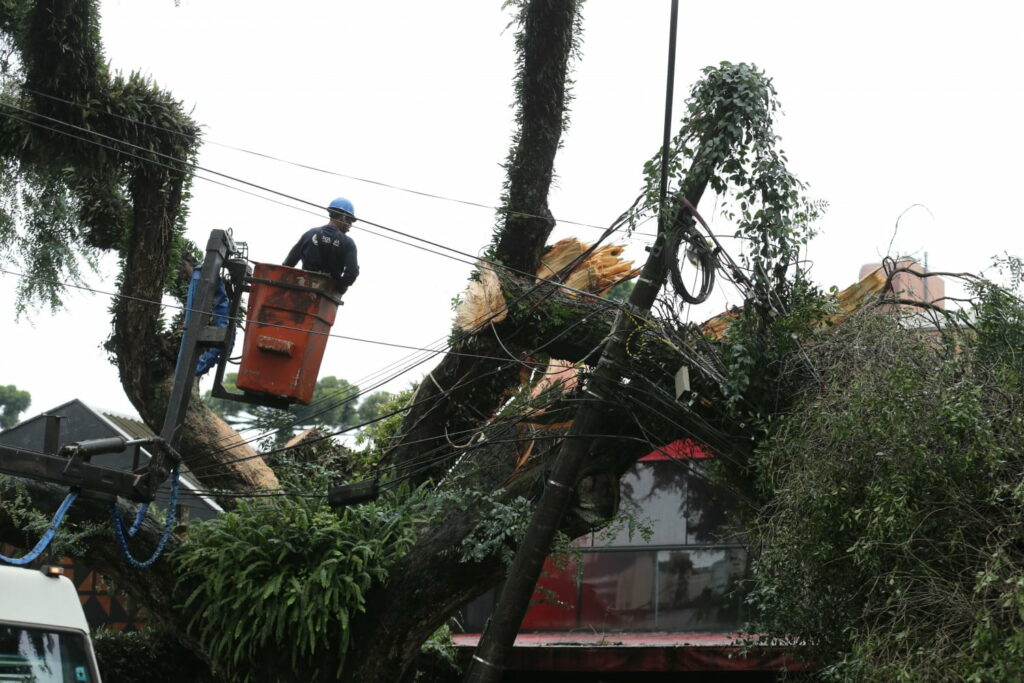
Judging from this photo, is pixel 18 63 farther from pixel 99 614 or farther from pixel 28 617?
pixel 99 614

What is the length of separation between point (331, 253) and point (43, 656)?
14.5 ft

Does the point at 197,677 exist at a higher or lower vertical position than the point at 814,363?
lower

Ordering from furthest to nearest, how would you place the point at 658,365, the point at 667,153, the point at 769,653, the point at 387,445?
the point at 387,445, the point at 769,653, the point at 658,365, the point at 667,153

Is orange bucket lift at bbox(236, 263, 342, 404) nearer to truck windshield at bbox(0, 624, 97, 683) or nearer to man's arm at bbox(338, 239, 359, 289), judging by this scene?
man's arm at bbox(338, 239, 359, 289)

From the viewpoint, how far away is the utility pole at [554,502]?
386 inches

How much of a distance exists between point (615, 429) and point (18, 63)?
317 inches

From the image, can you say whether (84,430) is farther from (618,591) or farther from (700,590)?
(700,590)

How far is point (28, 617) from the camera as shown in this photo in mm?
7551

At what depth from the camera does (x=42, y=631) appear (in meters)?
7.62

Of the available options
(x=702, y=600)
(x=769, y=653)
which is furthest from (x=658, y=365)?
(x=702, y=600)

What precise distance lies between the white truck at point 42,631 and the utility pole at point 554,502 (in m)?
3.37

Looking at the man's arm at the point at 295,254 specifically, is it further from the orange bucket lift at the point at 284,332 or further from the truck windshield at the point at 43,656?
the truck windshield at the point at 43,656

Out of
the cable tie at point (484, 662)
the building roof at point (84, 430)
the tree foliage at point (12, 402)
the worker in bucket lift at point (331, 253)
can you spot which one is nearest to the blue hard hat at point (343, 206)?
the worker in bucket lift at point (331, 253)

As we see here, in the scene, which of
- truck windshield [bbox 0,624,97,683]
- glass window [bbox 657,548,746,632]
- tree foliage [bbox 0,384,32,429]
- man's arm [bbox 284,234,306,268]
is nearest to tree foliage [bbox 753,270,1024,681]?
man's arm [bbox 284,234,306,268]
